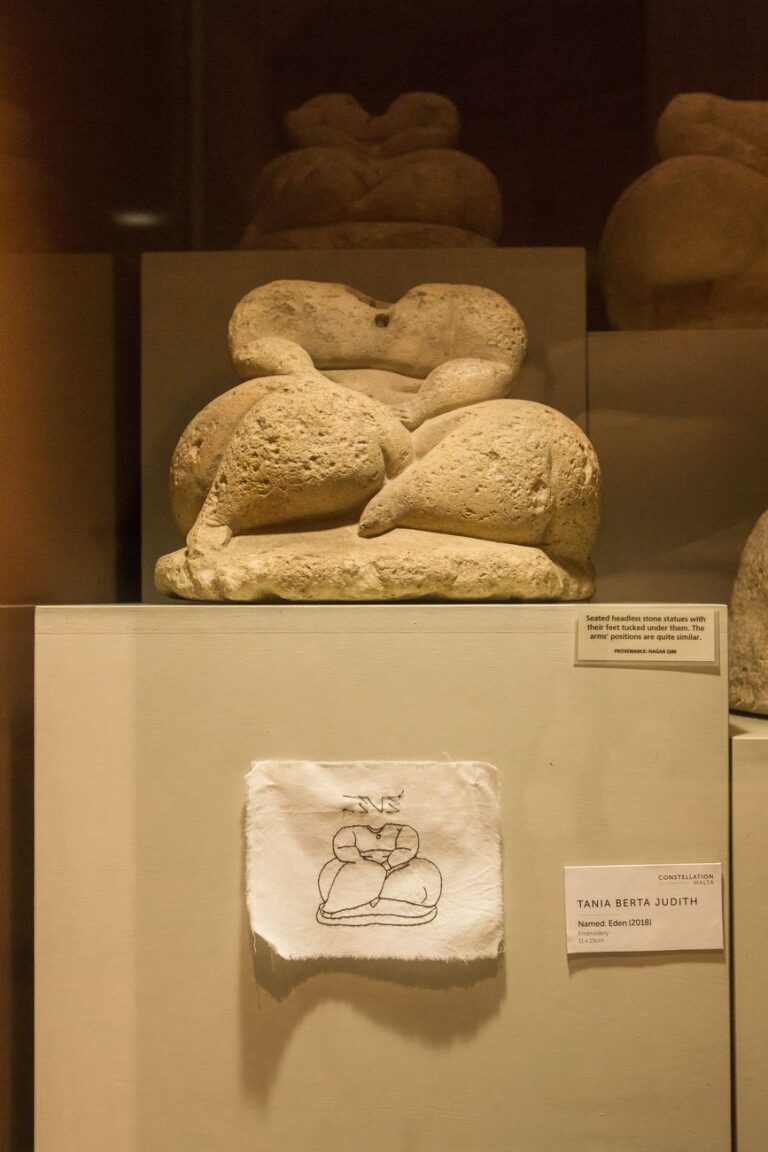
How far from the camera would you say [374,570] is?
1558 mm

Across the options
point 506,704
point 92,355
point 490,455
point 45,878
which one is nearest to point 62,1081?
point 45,878

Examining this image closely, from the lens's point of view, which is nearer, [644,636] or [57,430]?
[644,636]

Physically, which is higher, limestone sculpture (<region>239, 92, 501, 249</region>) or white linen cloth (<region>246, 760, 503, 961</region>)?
limestone sculpture (<region>239, 92, 501, 249</region>)

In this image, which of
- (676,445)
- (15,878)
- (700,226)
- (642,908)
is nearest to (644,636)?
(642,908)

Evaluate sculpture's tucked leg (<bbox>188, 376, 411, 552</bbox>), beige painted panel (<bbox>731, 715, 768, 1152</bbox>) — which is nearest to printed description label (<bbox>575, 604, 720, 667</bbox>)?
beige painted panel (<bbox>731, 715, 768, 1152</bbox>)

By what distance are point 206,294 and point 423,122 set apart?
0.61 m

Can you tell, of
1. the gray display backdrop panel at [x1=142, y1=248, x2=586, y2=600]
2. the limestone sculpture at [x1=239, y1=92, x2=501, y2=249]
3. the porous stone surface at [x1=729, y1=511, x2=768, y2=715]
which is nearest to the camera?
the porous stone surface at [x1=729, y1=511, x2=768, y2=715]

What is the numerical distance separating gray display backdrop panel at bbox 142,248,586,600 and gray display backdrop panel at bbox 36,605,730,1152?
0.65 metres

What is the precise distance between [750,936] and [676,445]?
95cm

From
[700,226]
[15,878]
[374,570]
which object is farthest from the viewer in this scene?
[700,226]

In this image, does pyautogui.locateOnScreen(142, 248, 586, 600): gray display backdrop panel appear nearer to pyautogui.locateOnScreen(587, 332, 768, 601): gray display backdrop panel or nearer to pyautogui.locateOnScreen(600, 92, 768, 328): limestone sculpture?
pyautogui.locateOnScreen(587, 332, 768, 601): gray display backdrop panel

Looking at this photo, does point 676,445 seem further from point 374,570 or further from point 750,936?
point 750,936

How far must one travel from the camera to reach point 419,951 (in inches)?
56.5

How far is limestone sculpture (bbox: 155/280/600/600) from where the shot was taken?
1.57 meters
